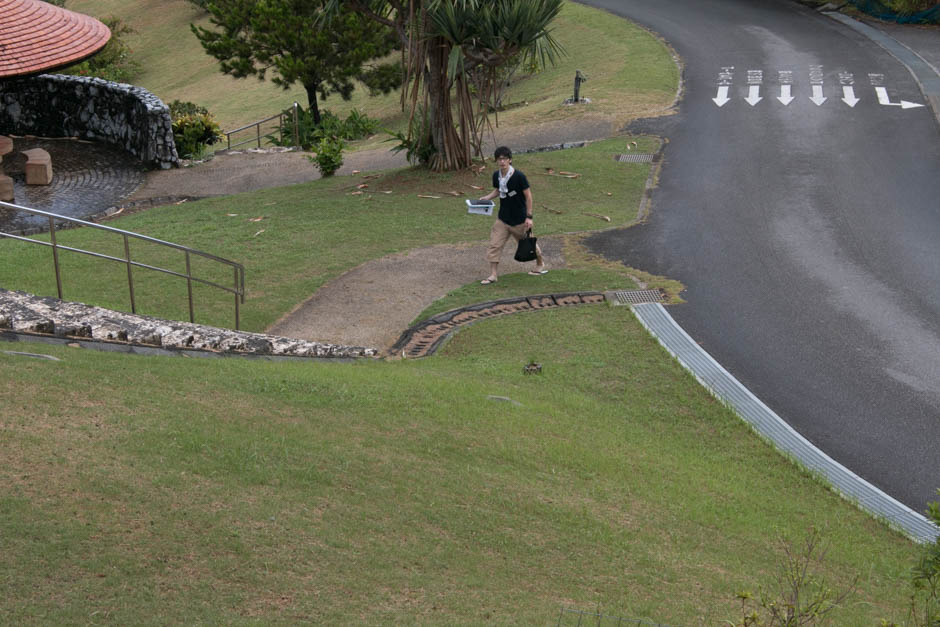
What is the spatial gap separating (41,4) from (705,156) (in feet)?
51.0

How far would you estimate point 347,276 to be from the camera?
1470 centimetres

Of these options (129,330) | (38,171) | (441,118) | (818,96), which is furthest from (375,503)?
(818,96)

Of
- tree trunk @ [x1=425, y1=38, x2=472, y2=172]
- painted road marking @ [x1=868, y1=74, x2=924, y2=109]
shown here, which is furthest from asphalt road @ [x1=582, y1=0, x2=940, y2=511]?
tree trunk @ [x1=425, y1=38, x2=472, y2=172]

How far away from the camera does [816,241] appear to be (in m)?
16.1

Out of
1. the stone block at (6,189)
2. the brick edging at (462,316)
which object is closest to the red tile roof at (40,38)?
the stone block at (6,189)

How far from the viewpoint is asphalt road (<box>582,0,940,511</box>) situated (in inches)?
419

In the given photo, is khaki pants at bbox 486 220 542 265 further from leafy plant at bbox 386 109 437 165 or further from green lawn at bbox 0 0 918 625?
leafy plant at bbox 386 109 437 165

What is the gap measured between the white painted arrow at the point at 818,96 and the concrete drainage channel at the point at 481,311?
14349 mm

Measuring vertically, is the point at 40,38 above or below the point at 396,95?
above

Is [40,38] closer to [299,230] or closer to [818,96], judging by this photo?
[299,230]

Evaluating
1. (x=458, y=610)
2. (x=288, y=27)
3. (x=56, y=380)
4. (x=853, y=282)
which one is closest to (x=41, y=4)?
(x=288, y=27)

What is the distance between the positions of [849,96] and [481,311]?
17.3m

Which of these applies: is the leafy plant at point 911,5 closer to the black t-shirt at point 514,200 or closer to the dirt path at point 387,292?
the dirt path at point 387,292

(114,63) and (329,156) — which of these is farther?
(114,63)
